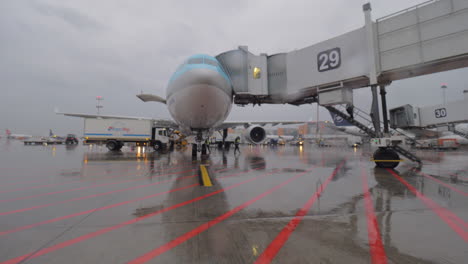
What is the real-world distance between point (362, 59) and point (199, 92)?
6.56 m

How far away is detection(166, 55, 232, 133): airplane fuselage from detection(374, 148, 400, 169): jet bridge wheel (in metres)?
6.68

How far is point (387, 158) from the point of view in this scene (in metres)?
7.82

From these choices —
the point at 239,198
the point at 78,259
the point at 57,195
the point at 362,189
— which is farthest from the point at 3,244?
the point at 362,189

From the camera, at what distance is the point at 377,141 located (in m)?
7.68

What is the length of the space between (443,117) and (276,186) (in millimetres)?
24255

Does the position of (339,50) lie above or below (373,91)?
above

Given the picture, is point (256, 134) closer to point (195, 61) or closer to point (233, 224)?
point (195, 61)

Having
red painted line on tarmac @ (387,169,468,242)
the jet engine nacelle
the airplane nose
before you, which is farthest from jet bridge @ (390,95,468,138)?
the airplane nose

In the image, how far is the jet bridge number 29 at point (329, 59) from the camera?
838 cm

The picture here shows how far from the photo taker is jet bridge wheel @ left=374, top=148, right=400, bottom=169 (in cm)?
767

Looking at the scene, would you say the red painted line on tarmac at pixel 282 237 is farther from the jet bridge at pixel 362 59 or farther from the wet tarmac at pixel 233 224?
the jet bridge at pixel 362 59

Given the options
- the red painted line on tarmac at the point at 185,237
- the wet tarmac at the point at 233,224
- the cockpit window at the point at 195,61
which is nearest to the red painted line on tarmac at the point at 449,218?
the wet tarmac at the point at 233,224

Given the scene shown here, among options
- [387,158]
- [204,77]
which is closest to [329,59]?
[387,158]

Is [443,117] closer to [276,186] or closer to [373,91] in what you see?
[373,91]
